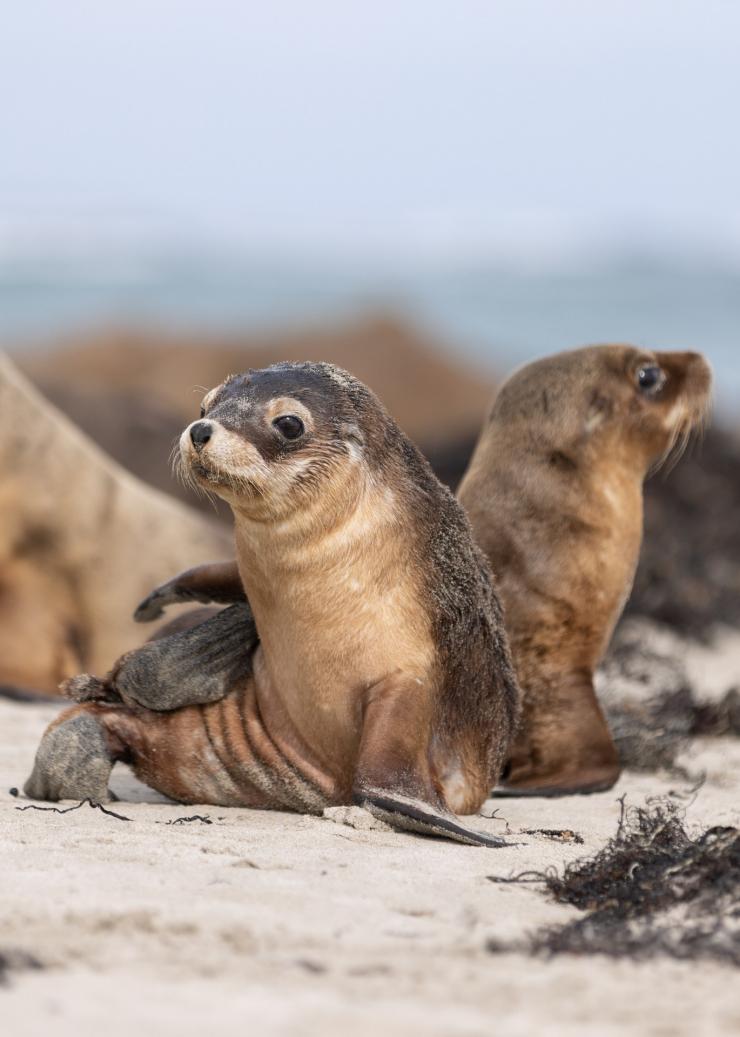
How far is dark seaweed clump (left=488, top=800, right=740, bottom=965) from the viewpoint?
291cm

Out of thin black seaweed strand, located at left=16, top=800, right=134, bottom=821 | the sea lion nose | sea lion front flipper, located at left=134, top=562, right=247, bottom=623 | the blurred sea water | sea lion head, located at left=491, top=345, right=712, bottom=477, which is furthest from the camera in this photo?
the blurred sea water

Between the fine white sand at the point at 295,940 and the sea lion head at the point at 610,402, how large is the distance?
195 centimetres

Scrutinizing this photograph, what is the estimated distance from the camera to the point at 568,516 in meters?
5.71

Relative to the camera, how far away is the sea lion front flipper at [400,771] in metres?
3.97

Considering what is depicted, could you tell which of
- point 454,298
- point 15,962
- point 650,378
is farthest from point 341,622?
point 454,298

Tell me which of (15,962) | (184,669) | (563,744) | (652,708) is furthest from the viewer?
(652,708)

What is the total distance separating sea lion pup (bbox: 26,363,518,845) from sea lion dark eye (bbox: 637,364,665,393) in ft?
5.17

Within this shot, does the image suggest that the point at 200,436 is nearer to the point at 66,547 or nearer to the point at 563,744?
the point at 563,744

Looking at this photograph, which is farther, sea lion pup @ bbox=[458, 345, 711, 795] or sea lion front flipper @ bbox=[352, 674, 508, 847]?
sea lion pup @ bbox=[458, 345, 711, 795]

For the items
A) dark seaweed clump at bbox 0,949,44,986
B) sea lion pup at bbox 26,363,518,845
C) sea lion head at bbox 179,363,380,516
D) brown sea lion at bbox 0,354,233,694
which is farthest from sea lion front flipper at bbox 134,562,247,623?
brown sea lion at bbox 0,354,233,694

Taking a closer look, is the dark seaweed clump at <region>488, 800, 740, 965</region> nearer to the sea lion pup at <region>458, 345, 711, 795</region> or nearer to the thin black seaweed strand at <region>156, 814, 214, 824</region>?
the thin black seaweed strand at <region>156, 814, 214, 824</region>

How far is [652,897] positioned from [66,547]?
16.8ft

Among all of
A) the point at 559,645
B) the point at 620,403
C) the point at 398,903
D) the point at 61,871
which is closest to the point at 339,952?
the point at 398,903

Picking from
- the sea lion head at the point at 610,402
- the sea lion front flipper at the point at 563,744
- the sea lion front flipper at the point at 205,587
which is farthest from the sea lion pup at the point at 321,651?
the sea lion head at the point at 610,402
